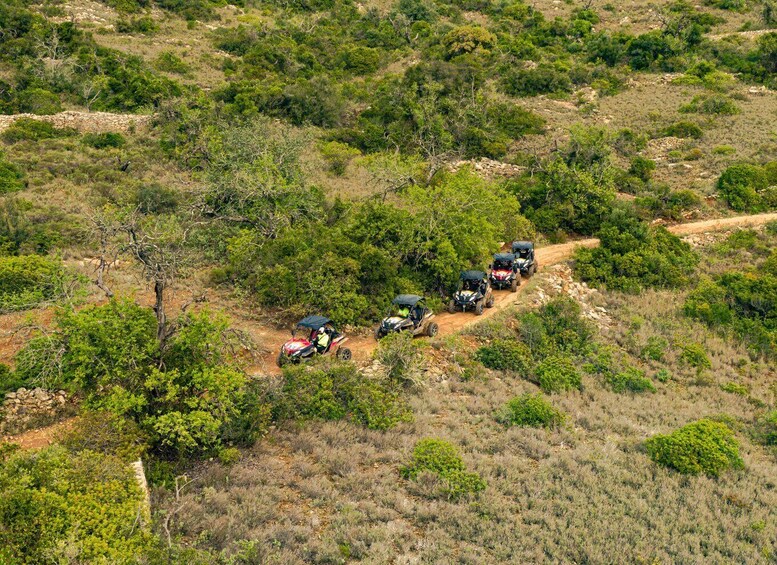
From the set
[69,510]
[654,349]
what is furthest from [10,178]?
[654,349]

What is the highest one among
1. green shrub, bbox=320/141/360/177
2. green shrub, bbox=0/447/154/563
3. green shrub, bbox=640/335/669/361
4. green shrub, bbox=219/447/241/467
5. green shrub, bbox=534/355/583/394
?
green shrub, bbox=0/447/154/563

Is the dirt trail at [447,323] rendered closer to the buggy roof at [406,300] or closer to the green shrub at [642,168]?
the buggy roof at [406,300]

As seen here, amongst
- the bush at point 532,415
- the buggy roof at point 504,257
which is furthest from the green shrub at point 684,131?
the bush at point 532,415

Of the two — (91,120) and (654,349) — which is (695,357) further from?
(91,120)

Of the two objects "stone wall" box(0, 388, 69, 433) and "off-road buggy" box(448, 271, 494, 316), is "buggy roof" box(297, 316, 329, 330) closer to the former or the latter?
"off-road buggy" box(448, 271, 494, 316)

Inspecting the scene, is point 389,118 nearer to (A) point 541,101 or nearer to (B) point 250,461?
(A) point 541,101

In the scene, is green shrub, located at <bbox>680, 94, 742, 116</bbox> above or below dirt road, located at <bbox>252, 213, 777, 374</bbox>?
above

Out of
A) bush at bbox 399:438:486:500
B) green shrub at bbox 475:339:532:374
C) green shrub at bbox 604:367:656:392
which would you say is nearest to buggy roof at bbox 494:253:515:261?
green shrub at bbox 475:339:532:374
